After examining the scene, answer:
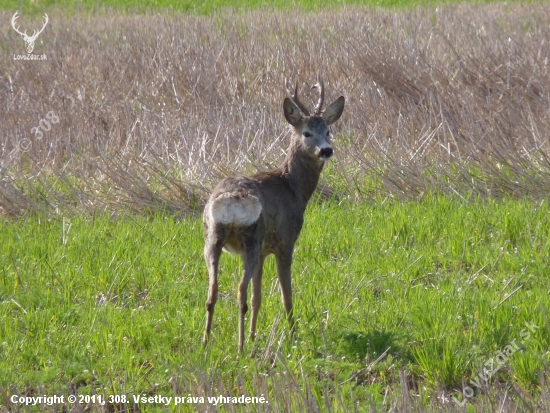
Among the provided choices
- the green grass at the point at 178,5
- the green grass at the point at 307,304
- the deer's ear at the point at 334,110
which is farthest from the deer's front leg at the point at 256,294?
the green grass at the point at 178,5

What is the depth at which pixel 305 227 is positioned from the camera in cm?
743

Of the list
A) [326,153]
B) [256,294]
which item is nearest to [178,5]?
[326,153]

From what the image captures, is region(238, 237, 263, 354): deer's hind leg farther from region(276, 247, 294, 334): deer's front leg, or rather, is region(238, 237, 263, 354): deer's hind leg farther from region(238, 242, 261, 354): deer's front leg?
region(276, 247, 294, 334): deer's front leg

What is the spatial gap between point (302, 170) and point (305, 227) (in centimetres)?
173

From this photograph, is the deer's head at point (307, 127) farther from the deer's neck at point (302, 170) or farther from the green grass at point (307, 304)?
the green grass at point (307, 304)

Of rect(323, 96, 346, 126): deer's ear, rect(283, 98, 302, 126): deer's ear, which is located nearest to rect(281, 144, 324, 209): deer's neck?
rect(283, 98, 302, 126): deer's ear

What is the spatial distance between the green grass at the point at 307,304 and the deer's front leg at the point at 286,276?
0.13m

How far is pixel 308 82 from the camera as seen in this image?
12.4m

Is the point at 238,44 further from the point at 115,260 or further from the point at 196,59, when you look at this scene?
the point at 115,260

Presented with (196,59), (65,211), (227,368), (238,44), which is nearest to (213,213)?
(227,368)

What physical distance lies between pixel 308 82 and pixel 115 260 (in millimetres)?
6469

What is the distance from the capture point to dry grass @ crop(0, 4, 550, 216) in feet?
27.5

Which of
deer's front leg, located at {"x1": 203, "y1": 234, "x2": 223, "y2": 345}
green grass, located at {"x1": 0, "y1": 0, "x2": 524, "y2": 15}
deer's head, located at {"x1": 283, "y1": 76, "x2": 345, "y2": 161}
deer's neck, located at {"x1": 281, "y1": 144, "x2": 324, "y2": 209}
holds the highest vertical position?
deer's head, located at {"x1": 283, "y1": 76, "x2": 345, "y2": 161}

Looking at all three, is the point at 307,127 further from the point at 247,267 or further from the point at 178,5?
the point at 178,5
